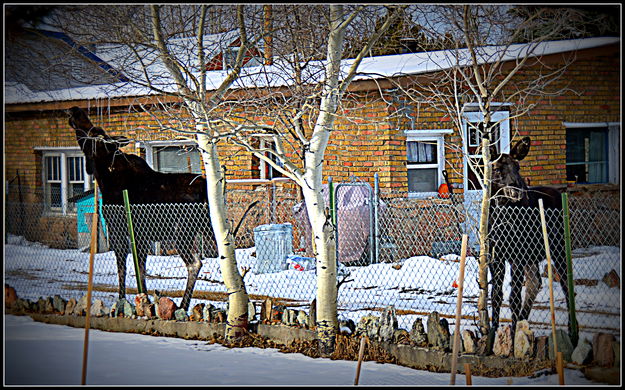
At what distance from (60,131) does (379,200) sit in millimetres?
8558

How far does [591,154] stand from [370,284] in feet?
21.3

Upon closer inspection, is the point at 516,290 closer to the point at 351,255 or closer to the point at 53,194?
the point at 351,255

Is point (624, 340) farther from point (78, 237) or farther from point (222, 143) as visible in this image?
point (78, 237)

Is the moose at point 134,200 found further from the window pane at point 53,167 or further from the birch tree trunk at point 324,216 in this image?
the window pane at point 53,167

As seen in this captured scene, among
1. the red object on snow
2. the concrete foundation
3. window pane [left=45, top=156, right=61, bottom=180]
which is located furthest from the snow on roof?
the concrete foundation

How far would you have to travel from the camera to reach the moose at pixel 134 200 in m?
9.05

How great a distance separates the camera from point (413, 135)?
1298 cm

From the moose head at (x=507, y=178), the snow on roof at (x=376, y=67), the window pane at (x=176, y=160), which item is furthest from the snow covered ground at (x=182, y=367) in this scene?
the window pane at (x=176, y=160)

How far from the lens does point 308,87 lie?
776 cm

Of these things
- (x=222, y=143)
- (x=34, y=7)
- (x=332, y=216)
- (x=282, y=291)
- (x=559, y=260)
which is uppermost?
(x=34, y=7)

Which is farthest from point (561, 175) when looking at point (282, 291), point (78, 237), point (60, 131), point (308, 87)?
point (60, 131)

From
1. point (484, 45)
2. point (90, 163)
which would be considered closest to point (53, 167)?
point (90, 163)

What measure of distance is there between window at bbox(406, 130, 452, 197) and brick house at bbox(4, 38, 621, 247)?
0.02 meters

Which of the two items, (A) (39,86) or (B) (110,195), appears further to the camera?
(A) (39,86)
